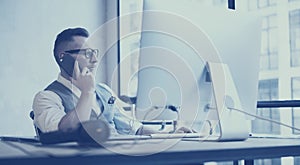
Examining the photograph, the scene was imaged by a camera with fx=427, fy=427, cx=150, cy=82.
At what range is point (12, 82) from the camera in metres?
3.42

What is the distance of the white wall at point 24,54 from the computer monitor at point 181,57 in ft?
7.17

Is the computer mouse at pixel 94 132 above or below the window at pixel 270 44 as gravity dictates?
below

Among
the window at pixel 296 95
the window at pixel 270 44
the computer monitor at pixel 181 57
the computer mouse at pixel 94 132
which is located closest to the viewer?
the computer mouse at pixel 94 132

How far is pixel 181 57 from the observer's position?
1.41m

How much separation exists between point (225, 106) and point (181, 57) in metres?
0.22

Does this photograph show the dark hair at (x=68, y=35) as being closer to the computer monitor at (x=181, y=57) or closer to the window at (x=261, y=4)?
the computer monitor at (x=181, y=57)

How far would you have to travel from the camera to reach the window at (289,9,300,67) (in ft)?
8.81

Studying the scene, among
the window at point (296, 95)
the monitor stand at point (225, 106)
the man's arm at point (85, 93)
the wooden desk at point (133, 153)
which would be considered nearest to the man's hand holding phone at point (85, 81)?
the man's arm at point (85, 93)

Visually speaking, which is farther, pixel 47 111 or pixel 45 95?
pixel 45 95

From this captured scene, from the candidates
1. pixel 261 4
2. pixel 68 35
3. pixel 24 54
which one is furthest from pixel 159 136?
pixel 24 54

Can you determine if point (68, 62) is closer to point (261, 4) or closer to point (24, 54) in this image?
point (261, 4)

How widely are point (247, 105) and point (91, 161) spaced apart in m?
0.81

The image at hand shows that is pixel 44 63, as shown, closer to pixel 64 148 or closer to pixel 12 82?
pixel 12 82

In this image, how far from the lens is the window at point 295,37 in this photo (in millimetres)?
2686
